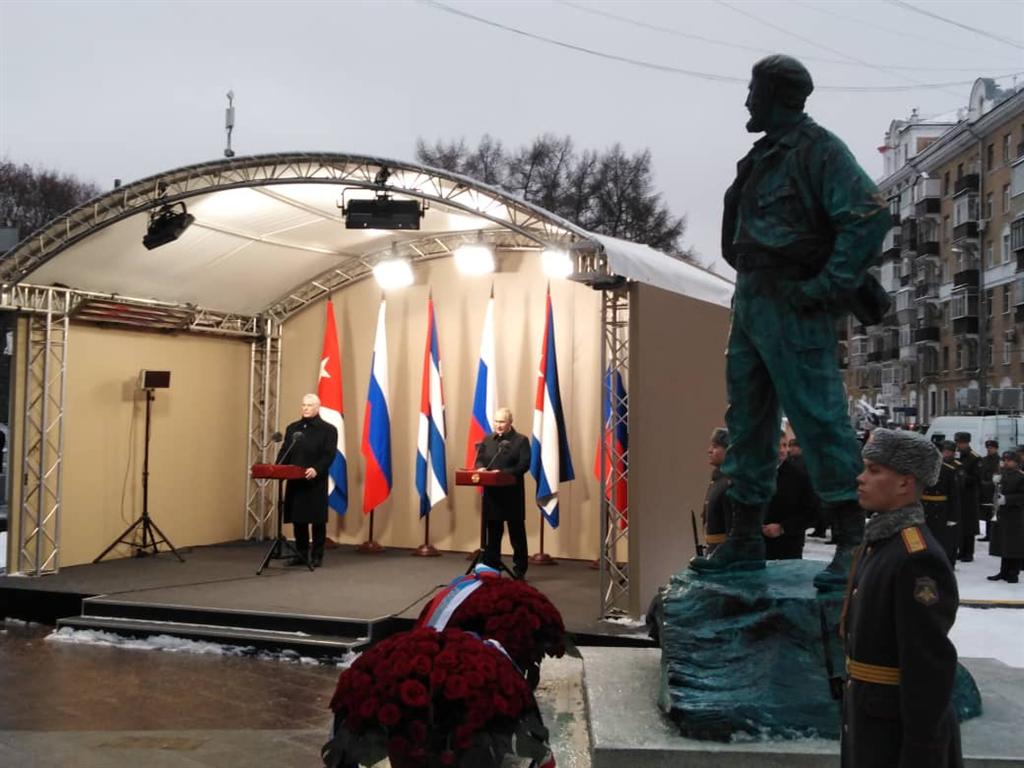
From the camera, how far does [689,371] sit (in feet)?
27.3

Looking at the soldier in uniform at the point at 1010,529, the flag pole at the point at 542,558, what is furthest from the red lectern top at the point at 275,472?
the soldier in uniform at the point at 1010,529

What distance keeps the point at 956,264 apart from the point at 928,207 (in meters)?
2.36

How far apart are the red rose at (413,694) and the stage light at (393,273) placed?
8021 mm

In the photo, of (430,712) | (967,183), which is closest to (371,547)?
(430,712)

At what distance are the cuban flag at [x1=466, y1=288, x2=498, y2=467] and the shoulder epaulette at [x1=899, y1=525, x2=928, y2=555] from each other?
772 centimetres

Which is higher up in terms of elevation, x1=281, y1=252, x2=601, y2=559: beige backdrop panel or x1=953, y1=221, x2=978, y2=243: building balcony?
x1=953, y1=221, x2=978, y2=243: building balcony

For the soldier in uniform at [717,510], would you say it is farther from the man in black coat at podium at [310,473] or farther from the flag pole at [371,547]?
the flag pole at [371,547]

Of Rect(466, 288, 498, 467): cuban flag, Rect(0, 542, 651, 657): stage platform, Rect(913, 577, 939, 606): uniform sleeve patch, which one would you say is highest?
Rect(466, 288, 498, 467): cuban flag

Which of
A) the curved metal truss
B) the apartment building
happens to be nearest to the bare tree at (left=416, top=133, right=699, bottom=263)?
the apartment building

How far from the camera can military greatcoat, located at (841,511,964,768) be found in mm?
2162

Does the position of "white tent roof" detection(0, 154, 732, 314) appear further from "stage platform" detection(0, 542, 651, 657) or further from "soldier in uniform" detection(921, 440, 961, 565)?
"soldier in uniform" detection(921, 440, 961, 565)

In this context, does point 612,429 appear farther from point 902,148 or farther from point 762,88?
point 902,148

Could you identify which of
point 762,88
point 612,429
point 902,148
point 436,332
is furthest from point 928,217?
point 762,88

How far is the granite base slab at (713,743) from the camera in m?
3.24
